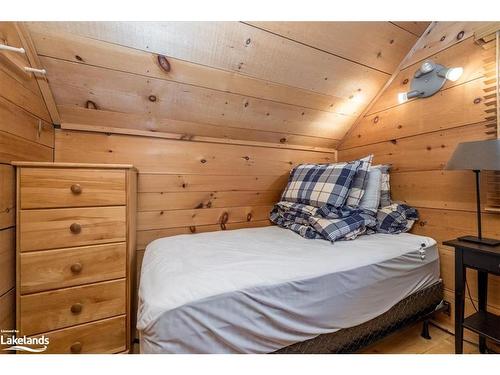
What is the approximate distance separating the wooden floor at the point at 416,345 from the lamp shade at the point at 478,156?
86 centimetres

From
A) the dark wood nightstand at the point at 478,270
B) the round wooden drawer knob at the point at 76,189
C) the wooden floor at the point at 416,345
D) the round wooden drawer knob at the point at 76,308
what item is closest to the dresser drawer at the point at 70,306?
the round wooden drawer knob at the point at 76,308

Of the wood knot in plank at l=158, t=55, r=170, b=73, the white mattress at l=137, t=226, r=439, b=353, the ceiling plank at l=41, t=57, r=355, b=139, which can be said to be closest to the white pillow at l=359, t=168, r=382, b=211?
the white mattress at l=137, t=226, r=439, b=353

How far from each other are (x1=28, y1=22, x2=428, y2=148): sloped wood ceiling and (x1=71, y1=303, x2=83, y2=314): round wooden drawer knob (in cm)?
102

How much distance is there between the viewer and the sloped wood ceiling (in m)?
1.15

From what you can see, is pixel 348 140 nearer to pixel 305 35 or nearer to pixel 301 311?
pixel 305 35

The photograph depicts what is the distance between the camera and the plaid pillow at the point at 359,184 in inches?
59.5

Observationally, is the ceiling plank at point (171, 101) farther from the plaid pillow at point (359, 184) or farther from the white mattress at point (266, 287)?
the white mattress at point (266, 287)

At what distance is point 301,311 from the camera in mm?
891

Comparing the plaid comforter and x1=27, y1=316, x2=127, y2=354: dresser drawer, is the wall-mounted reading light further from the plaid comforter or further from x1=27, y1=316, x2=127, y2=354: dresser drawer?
x1=27, y1=316, x2=127, y2=354: dresser drawer

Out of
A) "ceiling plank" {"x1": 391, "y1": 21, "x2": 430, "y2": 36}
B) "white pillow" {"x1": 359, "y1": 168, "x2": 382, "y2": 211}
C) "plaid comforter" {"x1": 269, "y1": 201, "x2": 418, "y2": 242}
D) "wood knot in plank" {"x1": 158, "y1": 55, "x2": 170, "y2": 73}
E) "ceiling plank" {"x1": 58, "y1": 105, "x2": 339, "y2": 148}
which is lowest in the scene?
"plaid comforter" {"x1": 269, "y1": 201, "x2": 418, "y2": 242}
